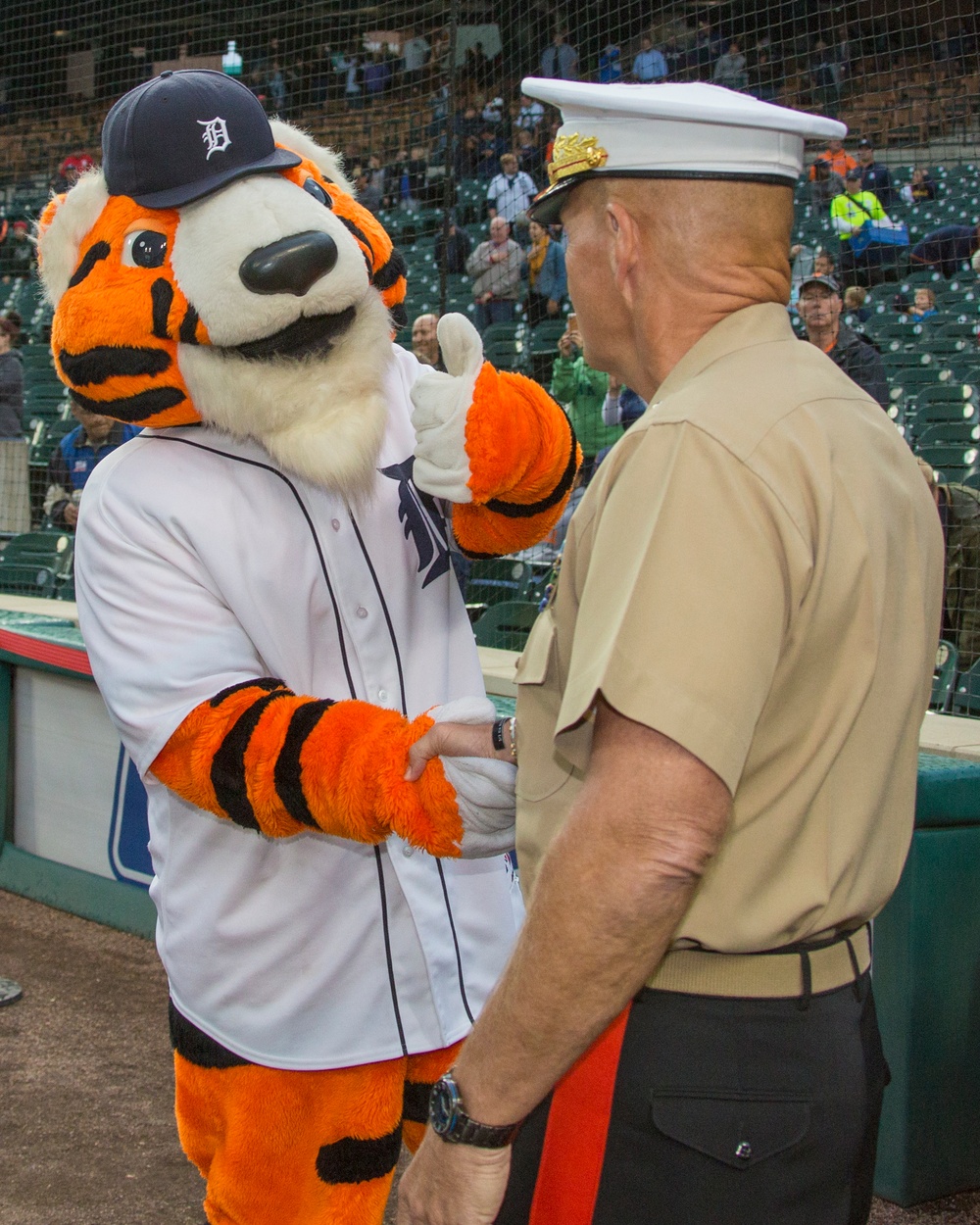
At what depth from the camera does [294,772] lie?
165 centimetres

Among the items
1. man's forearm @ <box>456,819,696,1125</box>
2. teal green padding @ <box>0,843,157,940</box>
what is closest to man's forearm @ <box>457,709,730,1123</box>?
man's forearm @ <box>456,819,696,1125</box>

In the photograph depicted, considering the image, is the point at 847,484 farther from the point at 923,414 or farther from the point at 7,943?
the point at 923,414

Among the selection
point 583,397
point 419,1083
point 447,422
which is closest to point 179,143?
point 447,422

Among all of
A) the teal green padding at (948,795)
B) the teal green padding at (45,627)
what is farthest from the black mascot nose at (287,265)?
the teal green padding at (45,627)

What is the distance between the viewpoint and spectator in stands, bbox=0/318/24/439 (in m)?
8.80

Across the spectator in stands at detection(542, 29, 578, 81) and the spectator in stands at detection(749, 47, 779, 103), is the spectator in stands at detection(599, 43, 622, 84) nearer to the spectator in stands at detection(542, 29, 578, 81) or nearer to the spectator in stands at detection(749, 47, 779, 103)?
the spectator in stands at detection(542, 29, 578, 81)

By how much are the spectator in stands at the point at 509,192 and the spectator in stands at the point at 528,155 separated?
0.05m

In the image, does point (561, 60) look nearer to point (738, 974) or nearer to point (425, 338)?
point (425, 338)

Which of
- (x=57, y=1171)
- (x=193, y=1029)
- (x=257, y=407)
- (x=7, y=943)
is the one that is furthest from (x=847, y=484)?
(x=7, y=943)

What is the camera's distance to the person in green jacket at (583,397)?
6660mm

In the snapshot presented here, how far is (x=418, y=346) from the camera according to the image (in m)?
7.36

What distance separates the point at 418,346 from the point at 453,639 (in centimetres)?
551

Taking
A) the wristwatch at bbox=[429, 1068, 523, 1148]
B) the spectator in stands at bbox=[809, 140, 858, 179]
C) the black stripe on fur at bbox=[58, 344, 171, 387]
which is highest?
the spectator in stands at bbox=[809, 140, 858, 179]

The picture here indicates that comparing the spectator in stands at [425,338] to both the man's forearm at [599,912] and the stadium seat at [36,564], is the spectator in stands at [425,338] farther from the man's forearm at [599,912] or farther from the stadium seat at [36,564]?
the man's forearm at [599,912]
